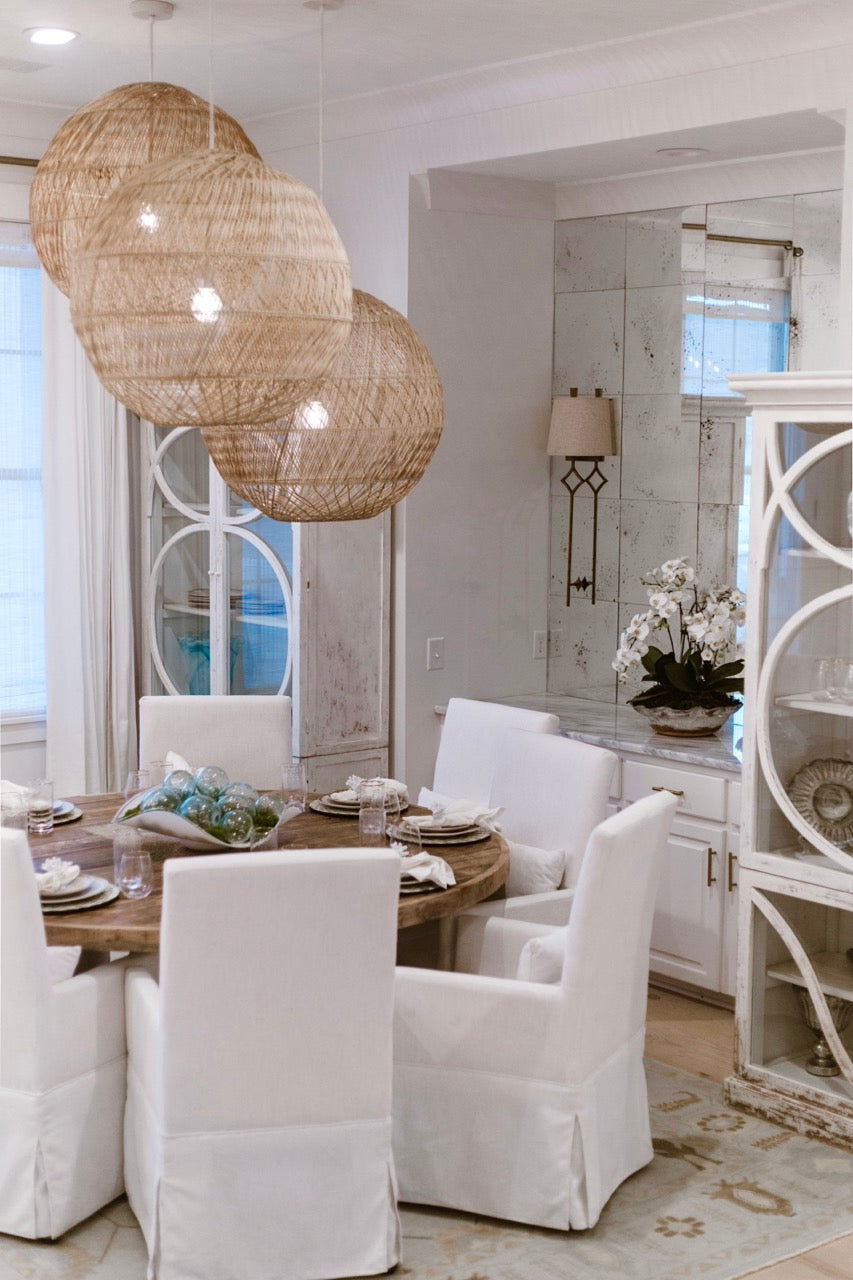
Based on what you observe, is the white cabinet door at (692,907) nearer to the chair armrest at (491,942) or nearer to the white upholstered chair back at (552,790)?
the white upholstered chair back at (552,790)

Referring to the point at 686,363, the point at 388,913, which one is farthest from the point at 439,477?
the point at 388,913

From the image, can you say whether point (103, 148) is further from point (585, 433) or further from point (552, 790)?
point (585, 433)

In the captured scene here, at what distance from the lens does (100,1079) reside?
3.08 m

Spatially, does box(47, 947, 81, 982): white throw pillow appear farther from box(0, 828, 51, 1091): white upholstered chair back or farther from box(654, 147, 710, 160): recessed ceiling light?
box(654, 147, 710, 160): recessed ceiling light

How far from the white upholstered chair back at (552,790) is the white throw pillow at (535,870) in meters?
0.03

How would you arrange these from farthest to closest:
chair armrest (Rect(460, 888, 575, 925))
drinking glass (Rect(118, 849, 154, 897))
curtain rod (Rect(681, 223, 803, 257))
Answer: curtain rod (Rect(681, 223, 803, 257)) → chair armrest (Rect(460, 888, 575, 925)) → drinking glass (Rect(118, 849, 154, 897))

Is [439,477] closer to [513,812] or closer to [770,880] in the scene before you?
[513,812]

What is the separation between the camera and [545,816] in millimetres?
3941

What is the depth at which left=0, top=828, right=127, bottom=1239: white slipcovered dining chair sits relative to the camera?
114 inches

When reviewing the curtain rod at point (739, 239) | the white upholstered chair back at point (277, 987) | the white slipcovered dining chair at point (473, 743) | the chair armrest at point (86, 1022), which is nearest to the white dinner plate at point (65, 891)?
the chair armrest at point (86, 1022)

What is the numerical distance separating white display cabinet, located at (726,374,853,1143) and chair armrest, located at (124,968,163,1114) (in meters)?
1.56

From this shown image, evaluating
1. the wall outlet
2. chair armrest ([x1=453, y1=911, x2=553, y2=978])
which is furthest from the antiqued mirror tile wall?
chair armrest ([x1=453, y1=911, x2=553, y2=978])

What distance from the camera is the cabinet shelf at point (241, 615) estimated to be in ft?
16.5

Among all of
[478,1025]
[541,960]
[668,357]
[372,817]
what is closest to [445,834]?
[372,817]
